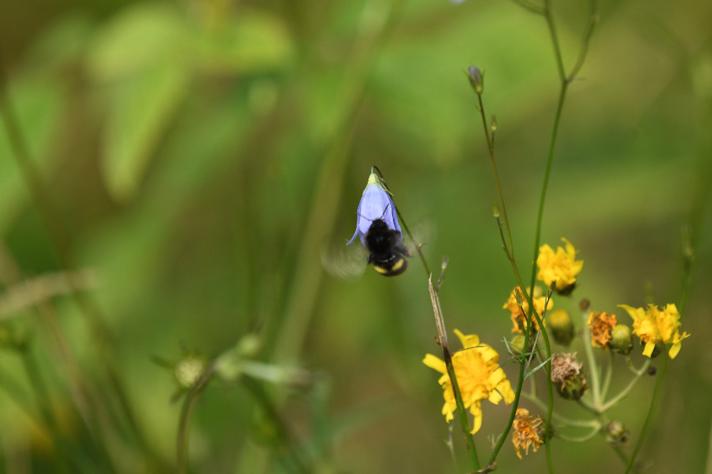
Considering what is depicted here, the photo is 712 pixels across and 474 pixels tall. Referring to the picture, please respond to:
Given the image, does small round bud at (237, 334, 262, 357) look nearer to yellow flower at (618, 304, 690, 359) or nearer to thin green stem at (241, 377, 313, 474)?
thin green stem at (241, 377, 313, 474)

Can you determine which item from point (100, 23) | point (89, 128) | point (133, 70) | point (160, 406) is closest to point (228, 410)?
point (160, 406)

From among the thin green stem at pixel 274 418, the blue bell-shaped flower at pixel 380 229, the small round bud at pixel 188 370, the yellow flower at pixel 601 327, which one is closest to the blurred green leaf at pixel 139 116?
the thin green stem at pixel 274 418

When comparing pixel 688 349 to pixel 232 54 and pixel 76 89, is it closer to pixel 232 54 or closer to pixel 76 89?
pixel 232 54

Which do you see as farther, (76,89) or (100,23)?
(76,89)

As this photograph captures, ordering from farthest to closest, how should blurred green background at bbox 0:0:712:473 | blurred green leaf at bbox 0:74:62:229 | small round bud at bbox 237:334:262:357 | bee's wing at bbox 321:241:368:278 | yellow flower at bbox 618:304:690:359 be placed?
blurred green leaf at bbox 0:74:62:229, blurred green background at bbox 0:0:712:473, small round bud at bbox 237:334:262:357, bee's wing at bbox 321:241:368:278, yellow flower at bbox 618:304:690:359

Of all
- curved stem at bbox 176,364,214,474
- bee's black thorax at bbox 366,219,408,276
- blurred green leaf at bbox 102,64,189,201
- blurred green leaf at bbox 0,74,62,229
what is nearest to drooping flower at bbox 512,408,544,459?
bee's black thorax at bbox 366,219,408,276

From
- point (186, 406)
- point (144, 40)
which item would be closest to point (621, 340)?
point (186, 406)

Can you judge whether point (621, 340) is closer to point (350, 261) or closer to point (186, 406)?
point (350, 261)
